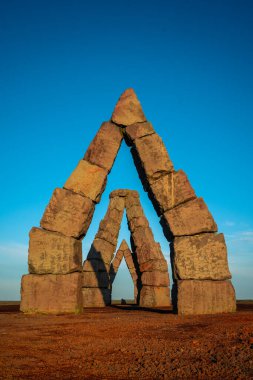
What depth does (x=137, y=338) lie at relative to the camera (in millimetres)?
4004

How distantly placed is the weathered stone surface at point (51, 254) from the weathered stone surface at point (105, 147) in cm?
196

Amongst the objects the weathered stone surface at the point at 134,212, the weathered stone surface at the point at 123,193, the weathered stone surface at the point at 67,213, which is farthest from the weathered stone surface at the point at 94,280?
the weathered stone surface at the point at 67,213

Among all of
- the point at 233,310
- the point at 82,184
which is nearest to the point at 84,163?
the point at 82,184

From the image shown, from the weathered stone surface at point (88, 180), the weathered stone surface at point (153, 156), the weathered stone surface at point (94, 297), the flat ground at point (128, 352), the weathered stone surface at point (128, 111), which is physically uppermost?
the weathered stone surface at point (128, 111)

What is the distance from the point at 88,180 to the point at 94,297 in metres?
8.75

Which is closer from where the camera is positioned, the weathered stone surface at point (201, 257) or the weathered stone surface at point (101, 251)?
the weathered stone surface at point (201, 257)

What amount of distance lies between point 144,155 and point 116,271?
1587 centimetres

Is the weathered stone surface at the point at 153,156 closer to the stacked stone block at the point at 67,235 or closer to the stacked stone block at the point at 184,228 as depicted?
the stacked stone block at the point at 184,228

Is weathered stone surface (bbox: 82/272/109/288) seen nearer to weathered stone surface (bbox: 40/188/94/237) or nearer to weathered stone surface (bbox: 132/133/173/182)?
weathered stone surface (bbox: 40/188/94/237)

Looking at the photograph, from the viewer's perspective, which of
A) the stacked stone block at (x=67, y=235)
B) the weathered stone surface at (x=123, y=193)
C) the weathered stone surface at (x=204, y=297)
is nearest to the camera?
the weathered stone surface at (x=204, y=297)

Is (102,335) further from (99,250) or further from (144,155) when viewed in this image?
(99,250)

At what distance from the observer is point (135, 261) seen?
16.8 meters

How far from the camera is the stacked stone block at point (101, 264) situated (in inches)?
619

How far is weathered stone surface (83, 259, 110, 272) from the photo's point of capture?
16.2 metres
